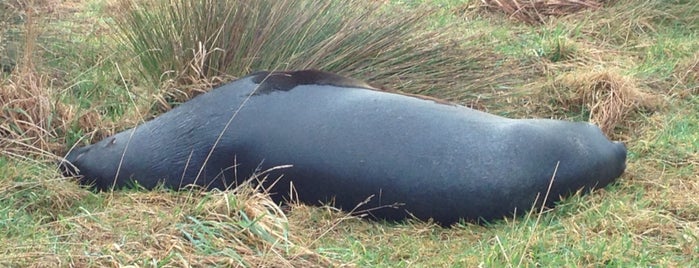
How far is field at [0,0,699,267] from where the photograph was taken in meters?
3.68

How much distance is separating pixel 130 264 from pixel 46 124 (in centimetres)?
197

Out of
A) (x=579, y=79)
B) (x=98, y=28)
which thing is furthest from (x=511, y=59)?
(x=98, y=28)

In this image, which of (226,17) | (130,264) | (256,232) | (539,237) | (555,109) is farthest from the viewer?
(555,109)

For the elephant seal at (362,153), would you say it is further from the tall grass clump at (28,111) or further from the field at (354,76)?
the tall grass clump at (28,111)

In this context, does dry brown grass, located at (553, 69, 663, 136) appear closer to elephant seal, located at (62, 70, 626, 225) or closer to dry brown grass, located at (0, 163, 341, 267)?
elephant seal, located at (62, 70, 626, 225)

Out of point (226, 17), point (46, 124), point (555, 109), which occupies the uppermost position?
point (226, 17)

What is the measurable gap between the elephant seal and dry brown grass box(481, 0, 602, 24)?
3.24 metres

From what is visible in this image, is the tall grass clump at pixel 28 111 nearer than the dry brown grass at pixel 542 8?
Yes

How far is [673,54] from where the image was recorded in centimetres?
675

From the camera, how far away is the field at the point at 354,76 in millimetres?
3680

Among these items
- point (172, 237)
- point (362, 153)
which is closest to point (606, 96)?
point (362, 153)

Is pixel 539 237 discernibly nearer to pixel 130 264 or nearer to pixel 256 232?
pixel 256 232

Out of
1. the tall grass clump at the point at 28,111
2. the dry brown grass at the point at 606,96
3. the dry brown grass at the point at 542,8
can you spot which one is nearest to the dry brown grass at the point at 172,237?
the tall grass clump at the point at 28,111

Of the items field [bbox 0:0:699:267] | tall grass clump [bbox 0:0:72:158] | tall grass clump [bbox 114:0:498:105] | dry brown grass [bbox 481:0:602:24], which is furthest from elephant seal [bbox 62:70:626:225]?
dry brown grass [bbox 481:0:602:24]
